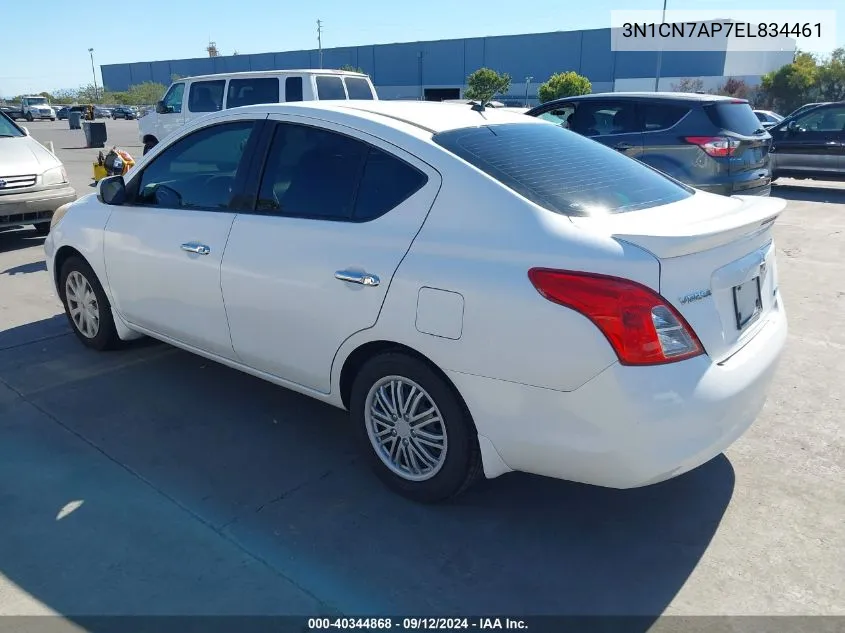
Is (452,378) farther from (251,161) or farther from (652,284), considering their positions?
(251,161)

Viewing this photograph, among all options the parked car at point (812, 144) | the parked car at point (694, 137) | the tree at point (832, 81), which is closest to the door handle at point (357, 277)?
the parked car at point (694, 137)

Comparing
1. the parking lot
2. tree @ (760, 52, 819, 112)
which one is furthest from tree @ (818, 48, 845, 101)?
the parking lot

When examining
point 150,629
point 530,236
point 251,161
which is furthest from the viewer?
point 251,161

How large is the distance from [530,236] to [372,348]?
918mm

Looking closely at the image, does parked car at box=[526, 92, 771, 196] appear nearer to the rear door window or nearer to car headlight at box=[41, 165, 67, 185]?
the rear door window

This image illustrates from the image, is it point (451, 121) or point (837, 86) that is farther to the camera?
point (837, 86)

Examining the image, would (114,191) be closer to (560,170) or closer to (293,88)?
(560,170)

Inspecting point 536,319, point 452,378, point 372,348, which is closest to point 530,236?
point 536,319

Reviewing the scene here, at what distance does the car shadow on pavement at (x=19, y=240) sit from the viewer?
861cm

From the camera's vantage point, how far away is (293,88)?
12.6 meters

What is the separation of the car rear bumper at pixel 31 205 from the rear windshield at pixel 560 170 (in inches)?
272

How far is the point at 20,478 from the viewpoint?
132 inches

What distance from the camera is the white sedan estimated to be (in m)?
2.50

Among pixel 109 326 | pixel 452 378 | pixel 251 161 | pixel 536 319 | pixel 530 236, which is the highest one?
pixel 251 161
